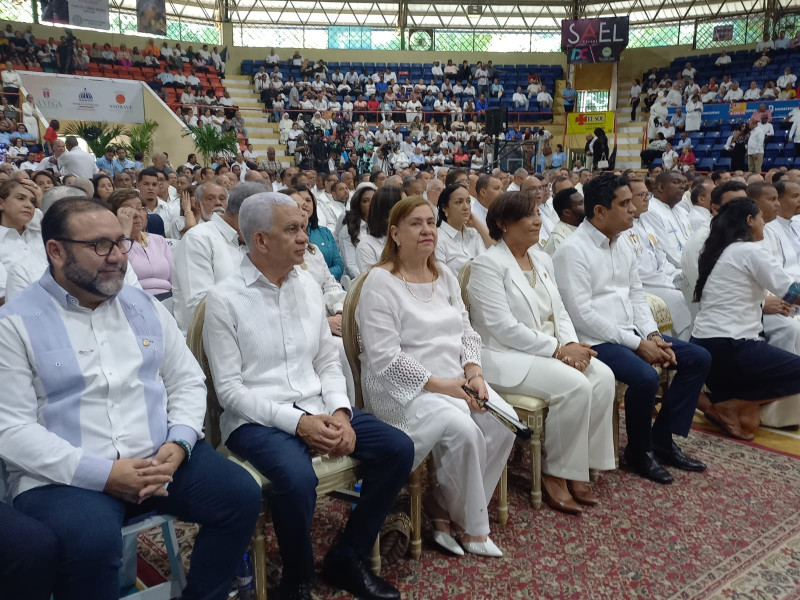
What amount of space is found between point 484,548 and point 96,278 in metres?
1.54

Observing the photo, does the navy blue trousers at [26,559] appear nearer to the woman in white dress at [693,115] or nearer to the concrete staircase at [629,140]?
the woman in white dress at [693,115]

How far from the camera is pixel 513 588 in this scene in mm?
2193

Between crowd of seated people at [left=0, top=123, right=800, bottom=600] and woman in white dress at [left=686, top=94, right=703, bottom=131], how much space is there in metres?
13.0

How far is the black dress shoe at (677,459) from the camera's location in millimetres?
3098

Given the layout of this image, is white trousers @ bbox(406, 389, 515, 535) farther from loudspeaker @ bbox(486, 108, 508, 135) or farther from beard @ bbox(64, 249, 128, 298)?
loudspeaker @ bbox(486, 108, 508, 135)

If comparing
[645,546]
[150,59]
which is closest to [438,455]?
[645,546]

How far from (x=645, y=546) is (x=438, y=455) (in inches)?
32.1

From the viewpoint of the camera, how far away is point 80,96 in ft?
44.9

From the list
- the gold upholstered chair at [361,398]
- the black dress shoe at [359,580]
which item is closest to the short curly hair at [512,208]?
the gold upholstered chair at [361,398]

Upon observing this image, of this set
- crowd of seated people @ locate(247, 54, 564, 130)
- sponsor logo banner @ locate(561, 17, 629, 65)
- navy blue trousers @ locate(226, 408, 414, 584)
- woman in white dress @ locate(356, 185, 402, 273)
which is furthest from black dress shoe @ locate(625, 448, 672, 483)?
sponsor logo banner @ locate(561, 17, 629, 65)

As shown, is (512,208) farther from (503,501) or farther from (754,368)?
(754,368)

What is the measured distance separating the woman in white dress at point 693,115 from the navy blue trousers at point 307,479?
629 inches

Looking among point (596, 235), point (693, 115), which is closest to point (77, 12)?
point (693, 115)

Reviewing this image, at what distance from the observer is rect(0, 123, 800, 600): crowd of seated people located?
1.73 meters
